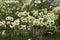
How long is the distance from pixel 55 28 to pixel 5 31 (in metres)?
1.62

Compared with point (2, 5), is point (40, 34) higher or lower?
lower

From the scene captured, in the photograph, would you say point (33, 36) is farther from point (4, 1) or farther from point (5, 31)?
point (4, 1)

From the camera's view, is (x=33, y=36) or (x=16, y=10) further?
(x=16, y=10)

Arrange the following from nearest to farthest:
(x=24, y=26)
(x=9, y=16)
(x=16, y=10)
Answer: (x=24, y=26)
(x=9, y=16)
(x=16, y=10)

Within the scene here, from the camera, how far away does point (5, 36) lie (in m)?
8.82

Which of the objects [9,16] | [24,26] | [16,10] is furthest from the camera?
[16,10]

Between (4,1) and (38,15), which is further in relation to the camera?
(4,1)

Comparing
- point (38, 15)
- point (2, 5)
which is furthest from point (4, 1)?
point (38, 15)

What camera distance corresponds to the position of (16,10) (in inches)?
389

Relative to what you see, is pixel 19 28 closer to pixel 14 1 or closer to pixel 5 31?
pixel 5 31

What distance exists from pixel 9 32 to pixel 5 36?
0.30 meters

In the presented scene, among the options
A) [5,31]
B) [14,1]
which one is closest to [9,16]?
[5,31]

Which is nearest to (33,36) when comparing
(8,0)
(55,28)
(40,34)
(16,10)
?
(40,34)

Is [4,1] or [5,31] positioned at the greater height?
[4,1]
